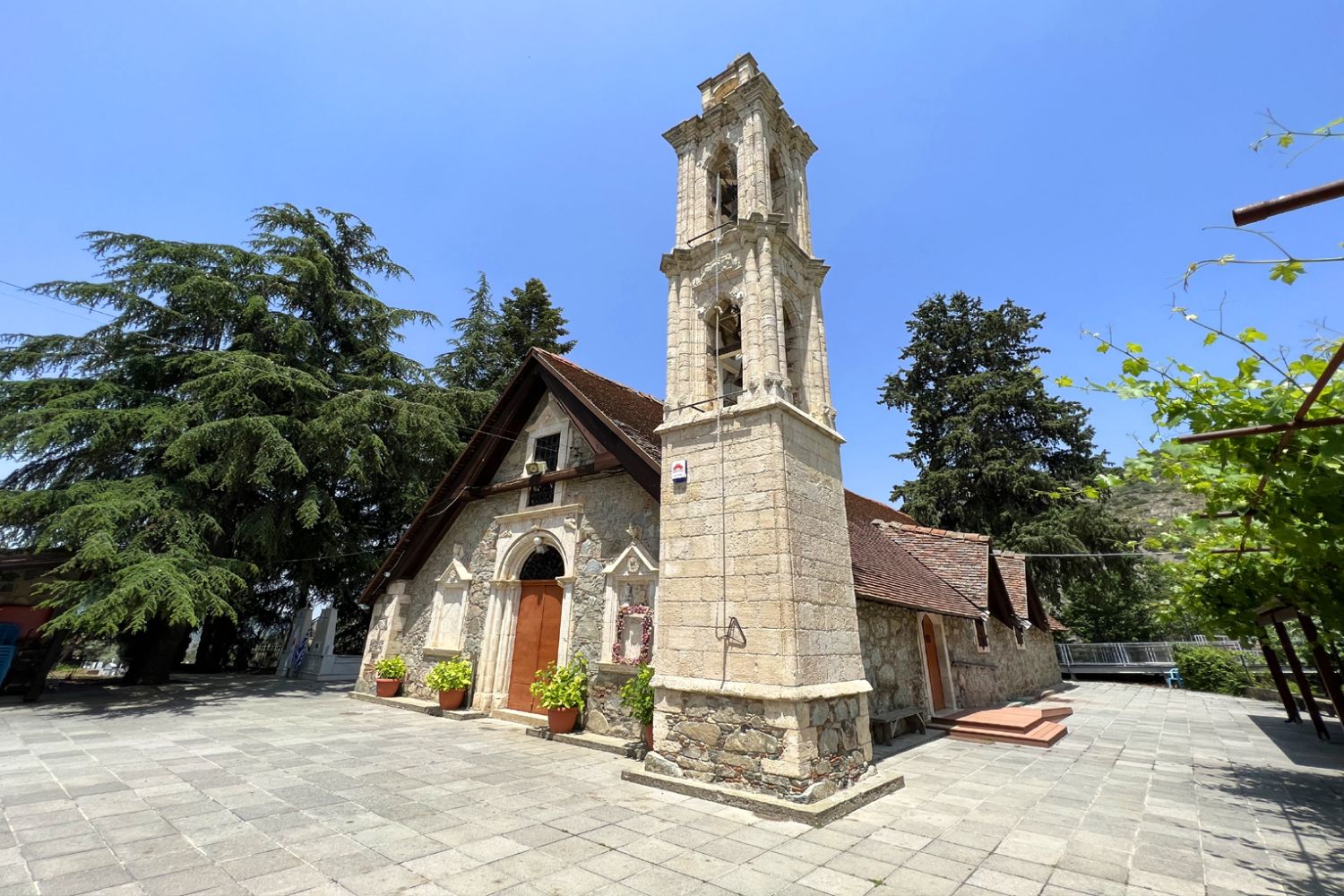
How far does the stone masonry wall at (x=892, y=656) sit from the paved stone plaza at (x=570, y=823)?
107 centimetres

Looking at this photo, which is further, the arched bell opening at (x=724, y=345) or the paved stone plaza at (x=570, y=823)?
the arched bell opening at (x=724, y=345)

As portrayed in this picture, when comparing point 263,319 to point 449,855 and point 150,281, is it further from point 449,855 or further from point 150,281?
point 449,855

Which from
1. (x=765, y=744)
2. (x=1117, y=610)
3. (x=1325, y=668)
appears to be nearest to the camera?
(x=765, y=744)

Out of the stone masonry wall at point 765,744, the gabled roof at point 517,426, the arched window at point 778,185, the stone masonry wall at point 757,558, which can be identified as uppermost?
the arched window at point 778,185

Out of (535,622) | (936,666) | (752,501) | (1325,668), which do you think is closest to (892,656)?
(936,666)

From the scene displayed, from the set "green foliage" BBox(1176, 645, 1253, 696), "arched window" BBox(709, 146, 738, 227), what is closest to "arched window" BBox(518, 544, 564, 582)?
"arched window" BBox(709, 146, 738, 227)

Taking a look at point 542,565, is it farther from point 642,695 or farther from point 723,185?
point 723,185

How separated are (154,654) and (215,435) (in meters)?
6.42

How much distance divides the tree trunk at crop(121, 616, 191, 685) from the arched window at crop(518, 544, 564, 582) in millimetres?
9629

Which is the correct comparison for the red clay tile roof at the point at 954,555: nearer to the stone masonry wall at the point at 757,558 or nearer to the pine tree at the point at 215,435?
the stone masonry wall at the point at 757,558

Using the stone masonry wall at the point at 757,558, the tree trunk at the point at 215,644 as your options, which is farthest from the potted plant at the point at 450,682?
the tree trunk at the point at 215,644

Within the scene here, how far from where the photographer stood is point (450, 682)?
33.6 feet

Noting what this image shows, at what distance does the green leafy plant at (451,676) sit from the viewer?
33.6ft

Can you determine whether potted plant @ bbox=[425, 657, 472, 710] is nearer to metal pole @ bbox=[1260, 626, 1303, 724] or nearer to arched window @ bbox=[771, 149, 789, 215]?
arched window @ bbox=[771, 149, 789, 215]
